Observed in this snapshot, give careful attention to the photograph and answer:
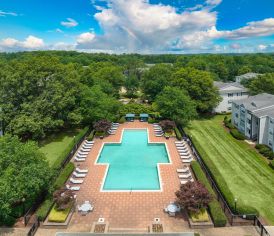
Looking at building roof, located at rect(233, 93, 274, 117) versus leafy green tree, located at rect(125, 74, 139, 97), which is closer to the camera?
building roof, located at rect(233, 93, 274, 117)

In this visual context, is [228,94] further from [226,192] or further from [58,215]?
[58,215]

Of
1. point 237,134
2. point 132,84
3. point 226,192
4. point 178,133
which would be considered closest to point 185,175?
point 226,192

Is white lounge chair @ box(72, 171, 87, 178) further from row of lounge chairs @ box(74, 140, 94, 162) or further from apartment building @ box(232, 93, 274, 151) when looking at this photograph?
apartment building @ box(232, 93, 274, 151)

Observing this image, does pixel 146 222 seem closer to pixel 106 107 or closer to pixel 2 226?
pixel 2 226

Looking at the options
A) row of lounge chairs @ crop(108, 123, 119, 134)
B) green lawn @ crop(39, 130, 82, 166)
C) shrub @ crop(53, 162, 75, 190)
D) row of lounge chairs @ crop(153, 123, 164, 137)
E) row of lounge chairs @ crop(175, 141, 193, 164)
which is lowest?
row of lounge chairs @ crop(153, 123, 164, 137)

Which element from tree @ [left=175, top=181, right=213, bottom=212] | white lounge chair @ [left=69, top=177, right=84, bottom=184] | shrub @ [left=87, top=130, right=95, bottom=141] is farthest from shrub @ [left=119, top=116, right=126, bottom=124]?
tree @ [left=175, top=181, right=213, bottom=212]

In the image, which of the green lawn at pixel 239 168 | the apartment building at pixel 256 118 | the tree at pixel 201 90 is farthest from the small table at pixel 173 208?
the tree at pixel 201 90

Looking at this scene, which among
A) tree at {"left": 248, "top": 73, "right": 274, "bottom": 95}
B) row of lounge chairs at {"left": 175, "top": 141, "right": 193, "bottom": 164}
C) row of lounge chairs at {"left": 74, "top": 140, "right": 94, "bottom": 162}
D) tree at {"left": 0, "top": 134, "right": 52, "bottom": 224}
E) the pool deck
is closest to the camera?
tree at {"left": 0, "top": 134, "right": 52, "bottom": 224}

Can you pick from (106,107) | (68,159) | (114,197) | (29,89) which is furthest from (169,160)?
(29,89)
